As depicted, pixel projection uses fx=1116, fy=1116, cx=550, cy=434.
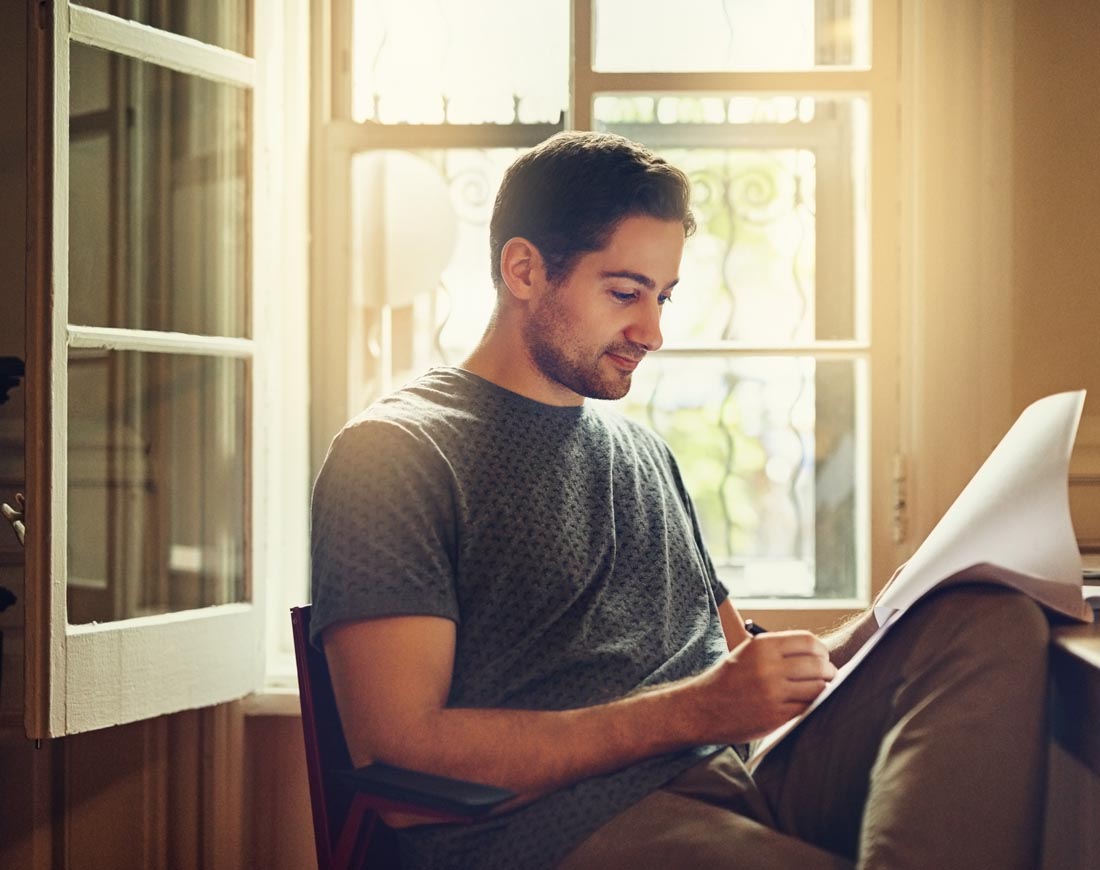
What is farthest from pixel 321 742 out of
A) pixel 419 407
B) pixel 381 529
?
pixel 419 407

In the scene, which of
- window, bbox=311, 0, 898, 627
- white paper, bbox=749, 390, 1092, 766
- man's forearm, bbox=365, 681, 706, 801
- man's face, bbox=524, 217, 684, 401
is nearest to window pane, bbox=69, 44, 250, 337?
window, bbox=311, 0, 898, 627

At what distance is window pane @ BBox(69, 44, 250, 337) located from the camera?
71.4 inches

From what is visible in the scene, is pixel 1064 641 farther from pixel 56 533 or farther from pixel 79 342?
pixel 79 342

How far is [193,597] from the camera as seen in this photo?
1969mm

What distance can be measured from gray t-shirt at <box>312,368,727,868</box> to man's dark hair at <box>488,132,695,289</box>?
221 mm

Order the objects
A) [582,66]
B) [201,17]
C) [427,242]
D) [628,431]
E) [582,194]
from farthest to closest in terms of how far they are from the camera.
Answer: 1. [427,242]
2. [582,66]
3. [201,17]
4. [628,431]
5. [582,194]

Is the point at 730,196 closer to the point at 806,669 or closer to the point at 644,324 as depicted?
the point at 644,324

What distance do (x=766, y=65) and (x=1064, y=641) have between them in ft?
4.77

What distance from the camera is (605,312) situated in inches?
60.9

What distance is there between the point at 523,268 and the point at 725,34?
3.10 ft

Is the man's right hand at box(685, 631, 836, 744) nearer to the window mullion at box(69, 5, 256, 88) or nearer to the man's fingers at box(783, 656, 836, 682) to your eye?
the man's fingers at box(783, 656, 836, 682)

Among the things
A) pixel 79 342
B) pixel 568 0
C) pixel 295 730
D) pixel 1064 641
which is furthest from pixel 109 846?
pixel 568 0

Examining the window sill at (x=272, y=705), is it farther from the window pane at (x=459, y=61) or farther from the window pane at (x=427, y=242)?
the window pane at (x=459, y=61)

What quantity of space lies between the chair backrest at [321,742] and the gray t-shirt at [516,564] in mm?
41
